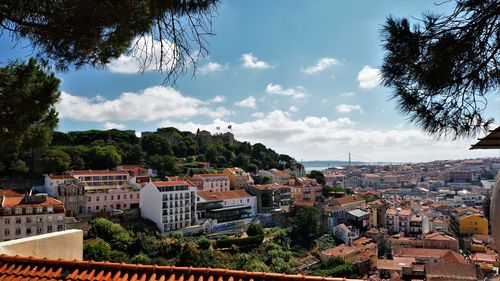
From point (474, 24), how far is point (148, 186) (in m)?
33.0

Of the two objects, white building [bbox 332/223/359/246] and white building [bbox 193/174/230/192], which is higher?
white building [bbox 193/174/230/192]

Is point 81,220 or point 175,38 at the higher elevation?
point 175,38

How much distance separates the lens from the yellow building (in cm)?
4394

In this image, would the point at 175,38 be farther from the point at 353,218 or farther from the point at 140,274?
the point at 353,218

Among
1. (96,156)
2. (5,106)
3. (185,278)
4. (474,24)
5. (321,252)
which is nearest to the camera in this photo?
(185,278)

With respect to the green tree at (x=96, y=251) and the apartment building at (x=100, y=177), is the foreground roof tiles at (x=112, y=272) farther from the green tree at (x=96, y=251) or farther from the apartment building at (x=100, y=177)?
the apartment building at (x=100, y=177)

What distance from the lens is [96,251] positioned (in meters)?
25.2

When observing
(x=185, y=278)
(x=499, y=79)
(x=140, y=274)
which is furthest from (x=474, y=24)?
(x=140, y=274)

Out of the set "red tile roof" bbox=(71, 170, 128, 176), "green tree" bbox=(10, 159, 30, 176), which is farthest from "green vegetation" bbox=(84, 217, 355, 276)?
"green tree" bbox=(10, 159, 30, 176)

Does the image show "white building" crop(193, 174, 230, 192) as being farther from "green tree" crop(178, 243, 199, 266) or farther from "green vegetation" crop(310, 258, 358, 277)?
"green vegetation" crop(310, 258, 358, 277)

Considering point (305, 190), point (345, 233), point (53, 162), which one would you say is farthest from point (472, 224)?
point (53, 162)

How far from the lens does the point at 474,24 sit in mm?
3520

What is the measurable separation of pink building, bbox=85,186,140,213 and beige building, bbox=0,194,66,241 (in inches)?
216

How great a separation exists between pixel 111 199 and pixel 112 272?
112 feet
